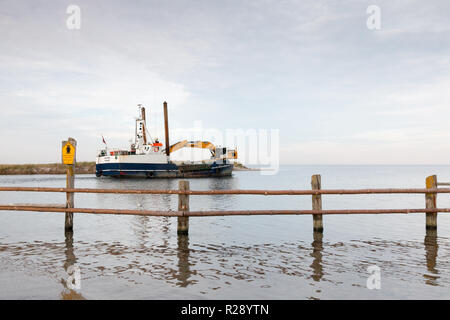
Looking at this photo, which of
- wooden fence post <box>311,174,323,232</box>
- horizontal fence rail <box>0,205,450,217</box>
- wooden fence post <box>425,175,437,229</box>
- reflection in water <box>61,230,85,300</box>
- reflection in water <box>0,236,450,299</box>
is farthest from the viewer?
wooden fence post <box>425,175,437,229</box>

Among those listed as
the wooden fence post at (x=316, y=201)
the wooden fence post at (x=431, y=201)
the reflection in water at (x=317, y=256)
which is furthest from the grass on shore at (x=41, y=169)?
the wooden fence post at (x=431, y=201)

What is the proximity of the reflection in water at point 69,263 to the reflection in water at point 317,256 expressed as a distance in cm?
375

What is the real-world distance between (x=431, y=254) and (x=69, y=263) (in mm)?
7518

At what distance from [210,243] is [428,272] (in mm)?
4896

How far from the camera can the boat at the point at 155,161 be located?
178 ft

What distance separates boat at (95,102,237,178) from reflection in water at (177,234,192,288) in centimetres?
4686

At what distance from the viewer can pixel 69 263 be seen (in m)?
6.92

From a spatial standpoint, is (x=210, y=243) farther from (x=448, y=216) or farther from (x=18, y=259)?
(x=448, y=216)

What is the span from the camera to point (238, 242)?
941 centimetres

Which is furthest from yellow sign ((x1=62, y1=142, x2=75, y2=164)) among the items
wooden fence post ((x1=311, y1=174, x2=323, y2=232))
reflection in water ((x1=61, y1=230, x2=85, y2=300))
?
wooden fence post ((x1=311, y1=174, x2=323, y2=232))

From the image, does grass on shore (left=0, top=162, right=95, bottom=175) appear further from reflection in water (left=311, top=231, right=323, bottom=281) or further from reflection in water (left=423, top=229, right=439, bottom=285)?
reflection in water (left=423, top=229, right=439, bottom=285)

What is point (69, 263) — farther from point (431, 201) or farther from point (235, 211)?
point (431, 201)

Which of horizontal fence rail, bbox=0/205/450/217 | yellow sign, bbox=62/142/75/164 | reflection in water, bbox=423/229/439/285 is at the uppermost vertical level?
yellow sign, bbox=62/142/75/164

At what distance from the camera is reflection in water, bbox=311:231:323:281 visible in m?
6.16
